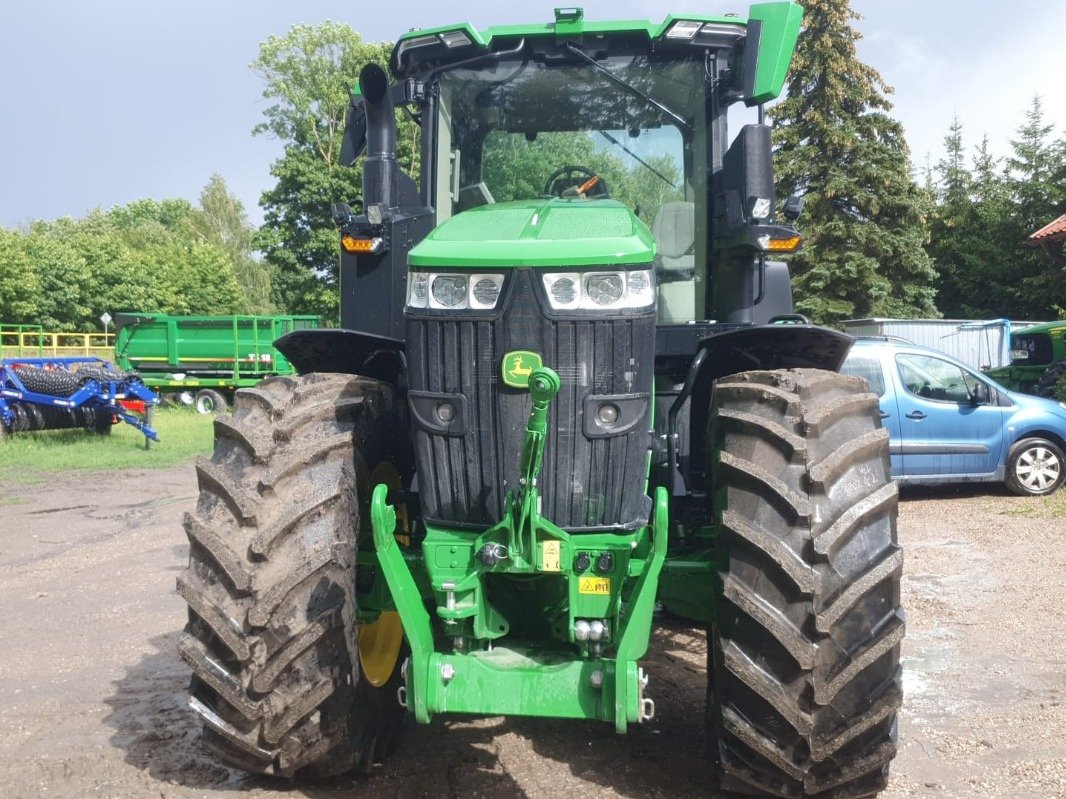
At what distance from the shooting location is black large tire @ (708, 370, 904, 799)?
310cm

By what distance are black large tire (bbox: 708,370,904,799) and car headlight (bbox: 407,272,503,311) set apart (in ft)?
3.08

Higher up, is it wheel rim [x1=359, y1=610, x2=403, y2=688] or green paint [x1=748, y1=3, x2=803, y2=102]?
green paint [x1=748, y1=3, x2=803, y2=102]

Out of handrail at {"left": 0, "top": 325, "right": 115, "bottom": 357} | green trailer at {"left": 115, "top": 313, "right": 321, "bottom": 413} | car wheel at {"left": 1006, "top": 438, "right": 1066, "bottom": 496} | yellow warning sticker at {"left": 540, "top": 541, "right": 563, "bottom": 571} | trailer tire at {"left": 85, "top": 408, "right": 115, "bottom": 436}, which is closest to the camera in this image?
yellow warning sticker at {"left": 540, "top": 541, "right": 563, "bottom": 571}

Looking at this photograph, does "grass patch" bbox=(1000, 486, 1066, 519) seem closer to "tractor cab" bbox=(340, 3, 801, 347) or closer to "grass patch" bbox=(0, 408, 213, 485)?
"tractor cab" bbox=(340, 3, 801, 347)

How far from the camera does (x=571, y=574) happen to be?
3324mm

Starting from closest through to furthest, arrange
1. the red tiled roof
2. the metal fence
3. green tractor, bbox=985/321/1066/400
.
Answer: green tractor, bbox=985/321/1066/400, the red tiled roof, the metal fence

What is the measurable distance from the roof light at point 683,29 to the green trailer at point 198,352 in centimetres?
2289

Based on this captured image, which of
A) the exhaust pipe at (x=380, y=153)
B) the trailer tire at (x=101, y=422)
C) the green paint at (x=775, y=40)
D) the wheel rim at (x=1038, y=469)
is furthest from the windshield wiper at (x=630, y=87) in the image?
the trailer tire at (x=101, y=422)

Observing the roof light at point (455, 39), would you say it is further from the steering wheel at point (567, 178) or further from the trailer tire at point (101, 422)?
the trailer tire at point (101, 422)

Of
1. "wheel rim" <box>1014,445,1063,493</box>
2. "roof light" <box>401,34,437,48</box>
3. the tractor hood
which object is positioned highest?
"roof light" <box>401,34,437,48</box>

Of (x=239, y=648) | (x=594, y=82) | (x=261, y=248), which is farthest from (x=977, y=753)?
(x=261, y=248)

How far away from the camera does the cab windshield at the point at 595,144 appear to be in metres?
4.78

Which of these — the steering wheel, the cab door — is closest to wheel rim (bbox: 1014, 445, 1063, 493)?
the cab door

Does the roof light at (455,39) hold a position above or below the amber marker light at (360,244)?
above
